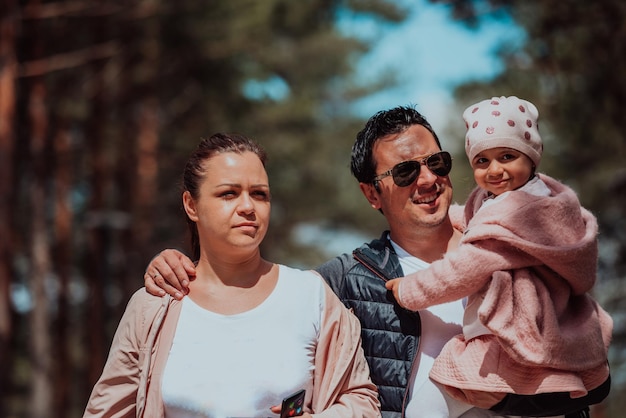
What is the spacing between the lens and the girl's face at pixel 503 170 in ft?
10.6

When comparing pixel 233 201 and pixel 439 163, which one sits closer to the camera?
pixel 233 201

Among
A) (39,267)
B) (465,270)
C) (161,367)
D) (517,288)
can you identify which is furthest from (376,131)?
(39,267)

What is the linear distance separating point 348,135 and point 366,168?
2235cm

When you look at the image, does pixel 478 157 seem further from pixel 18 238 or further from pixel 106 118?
pixel 18 238

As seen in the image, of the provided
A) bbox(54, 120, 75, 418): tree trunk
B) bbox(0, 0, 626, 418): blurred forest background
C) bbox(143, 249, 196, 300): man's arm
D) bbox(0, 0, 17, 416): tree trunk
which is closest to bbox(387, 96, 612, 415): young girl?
bbox(143, 249, 196, 300): man's arm

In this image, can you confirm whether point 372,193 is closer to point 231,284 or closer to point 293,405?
point 231,284

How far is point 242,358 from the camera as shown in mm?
2945

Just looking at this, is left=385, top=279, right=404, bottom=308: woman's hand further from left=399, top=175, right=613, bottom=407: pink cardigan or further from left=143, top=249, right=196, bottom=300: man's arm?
left=143, top=249, right=196, bottom=300: man's arm

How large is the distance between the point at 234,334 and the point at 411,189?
38.4 inches

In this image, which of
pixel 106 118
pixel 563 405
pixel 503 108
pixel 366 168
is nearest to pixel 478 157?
pixel 503 108

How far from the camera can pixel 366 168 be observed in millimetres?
3707

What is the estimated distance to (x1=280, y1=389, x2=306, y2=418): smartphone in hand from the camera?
290 centimetres

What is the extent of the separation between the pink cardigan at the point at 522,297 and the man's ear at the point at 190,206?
0.80 metres

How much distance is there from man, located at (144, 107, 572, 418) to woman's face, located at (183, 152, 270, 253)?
212 mm
